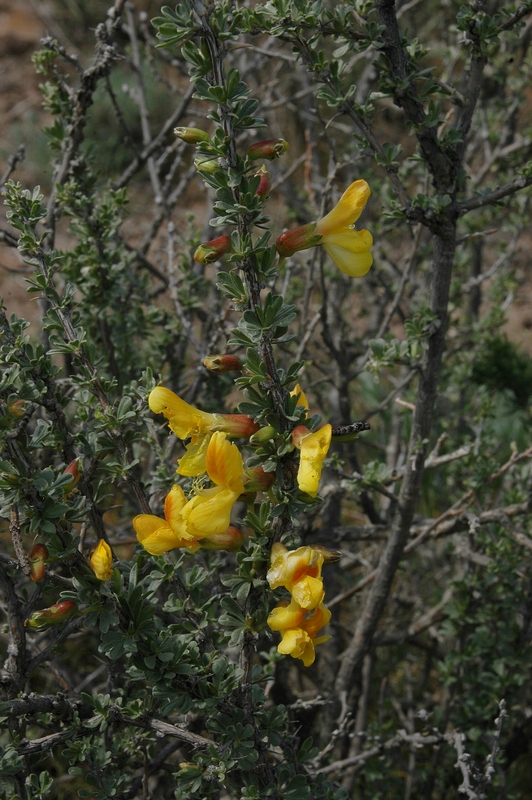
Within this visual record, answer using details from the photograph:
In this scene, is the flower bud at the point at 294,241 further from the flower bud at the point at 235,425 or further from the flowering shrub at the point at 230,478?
the flower bud at the point at 235,425

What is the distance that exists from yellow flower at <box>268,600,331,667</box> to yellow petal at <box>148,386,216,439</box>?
0.26 metres

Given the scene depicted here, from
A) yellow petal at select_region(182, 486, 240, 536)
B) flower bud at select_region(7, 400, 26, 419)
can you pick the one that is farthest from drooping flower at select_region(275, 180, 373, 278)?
flower bud at select_region(7, 400, 26, 419)

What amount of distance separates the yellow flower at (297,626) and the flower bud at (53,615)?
29 cm

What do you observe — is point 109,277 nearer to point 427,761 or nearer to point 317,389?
point 317,389

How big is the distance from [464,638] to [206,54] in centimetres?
163

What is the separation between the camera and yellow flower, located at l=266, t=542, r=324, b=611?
859 millimetres

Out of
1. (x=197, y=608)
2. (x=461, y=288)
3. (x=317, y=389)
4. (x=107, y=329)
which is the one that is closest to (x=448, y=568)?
(x=317, y=389)

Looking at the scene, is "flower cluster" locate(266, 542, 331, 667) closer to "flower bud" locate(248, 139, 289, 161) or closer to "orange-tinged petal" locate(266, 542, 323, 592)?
"orange-tinged petal" locate(266, 542, 323, 592)

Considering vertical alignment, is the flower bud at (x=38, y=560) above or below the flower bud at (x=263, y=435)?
below

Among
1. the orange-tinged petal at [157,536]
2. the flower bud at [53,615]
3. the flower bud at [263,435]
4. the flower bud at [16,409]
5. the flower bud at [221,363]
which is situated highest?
the flower bud at [221,363]

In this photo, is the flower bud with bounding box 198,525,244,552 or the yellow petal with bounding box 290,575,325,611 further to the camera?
the flower bud with bounding box 198,525,244,552

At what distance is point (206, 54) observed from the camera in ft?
2.96

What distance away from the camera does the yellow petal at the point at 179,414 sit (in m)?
0.97

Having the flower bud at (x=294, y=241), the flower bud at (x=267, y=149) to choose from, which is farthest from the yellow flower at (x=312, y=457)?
the flower bud at (x=267, y=149)
